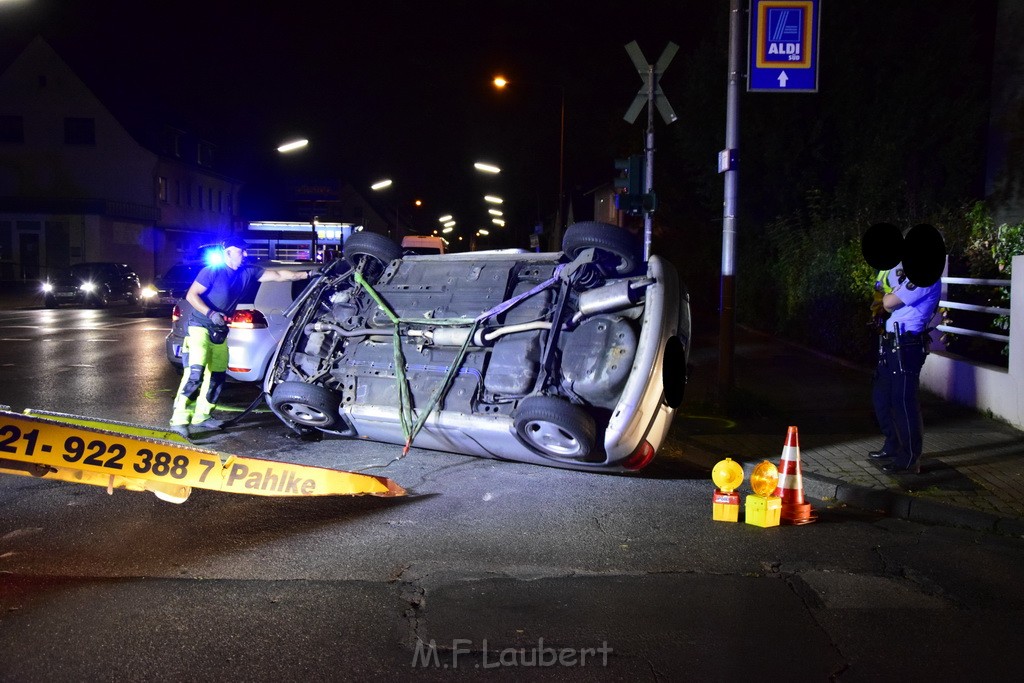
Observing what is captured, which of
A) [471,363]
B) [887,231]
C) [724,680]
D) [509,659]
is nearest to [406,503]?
[471,363]

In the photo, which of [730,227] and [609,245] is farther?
[730,227]

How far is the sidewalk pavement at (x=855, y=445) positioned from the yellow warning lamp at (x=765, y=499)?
3.07 feet

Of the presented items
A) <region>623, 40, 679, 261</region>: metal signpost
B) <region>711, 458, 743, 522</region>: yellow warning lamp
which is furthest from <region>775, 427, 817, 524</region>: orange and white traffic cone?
<region>623, 40, 679, 261</region>: metal signpost

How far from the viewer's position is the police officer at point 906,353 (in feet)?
21.4

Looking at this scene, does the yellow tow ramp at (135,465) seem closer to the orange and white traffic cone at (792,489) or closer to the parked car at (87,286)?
the orange and white traffic cone at (792,489)

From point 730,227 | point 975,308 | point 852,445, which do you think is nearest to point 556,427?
point 852,445

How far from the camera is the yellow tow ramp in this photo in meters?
4.62

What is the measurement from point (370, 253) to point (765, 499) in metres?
3.64

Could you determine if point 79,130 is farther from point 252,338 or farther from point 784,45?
point 784,45

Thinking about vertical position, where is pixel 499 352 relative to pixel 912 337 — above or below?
below

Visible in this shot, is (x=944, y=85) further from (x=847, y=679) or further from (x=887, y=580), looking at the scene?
(x=847, y=679)

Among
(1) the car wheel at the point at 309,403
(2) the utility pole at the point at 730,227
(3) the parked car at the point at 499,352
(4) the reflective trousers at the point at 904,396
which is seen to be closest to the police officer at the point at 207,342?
(3) the parked car at the point at 499,352

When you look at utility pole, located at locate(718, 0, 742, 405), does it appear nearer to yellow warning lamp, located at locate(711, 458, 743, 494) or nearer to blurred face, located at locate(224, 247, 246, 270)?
yellow warning lamp, located at locate(711, 458, 743, 494)

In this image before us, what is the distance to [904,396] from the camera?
661 cm
